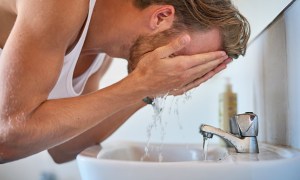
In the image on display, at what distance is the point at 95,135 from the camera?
3.73ft

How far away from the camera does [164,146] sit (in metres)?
1.09

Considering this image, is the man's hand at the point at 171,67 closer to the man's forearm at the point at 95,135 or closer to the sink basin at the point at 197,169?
the sink basin at the point at 197,169

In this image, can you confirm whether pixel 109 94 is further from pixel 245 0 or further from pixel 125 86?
pixel 245 0

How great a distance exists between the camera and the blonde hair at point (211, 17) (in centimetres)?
87

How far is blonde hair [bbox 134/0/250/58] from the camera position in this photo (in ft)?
2.85

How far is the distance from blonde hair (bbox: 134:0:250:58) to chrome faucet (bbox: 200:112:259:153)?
18 cm

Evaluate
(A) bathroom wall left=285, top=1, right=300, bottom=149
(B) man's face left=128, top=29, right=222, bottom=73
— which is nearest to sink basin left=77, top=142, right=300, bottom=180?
(A) bathroom wall left=285, top=1, right=300, bottom=149

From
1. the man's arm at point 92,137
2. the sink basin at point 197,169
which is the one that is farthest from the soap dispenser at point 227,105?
the sink basin at point 197,169

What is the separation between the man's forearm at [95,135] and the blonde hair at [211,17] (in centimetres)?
36

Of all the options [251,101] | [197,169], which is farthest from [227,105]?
[197,169]

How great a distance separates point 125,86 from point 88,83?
518mm

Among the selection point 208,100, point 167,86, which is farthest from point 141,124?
point 167,86

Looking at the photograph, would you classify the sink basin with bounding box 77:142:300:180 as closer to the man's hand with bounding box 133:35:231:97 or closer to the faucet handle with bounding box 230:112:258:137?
the faucet handle with bounding box 230:112:258:137

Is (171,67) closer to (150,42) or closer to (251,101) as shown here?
(150,42)
